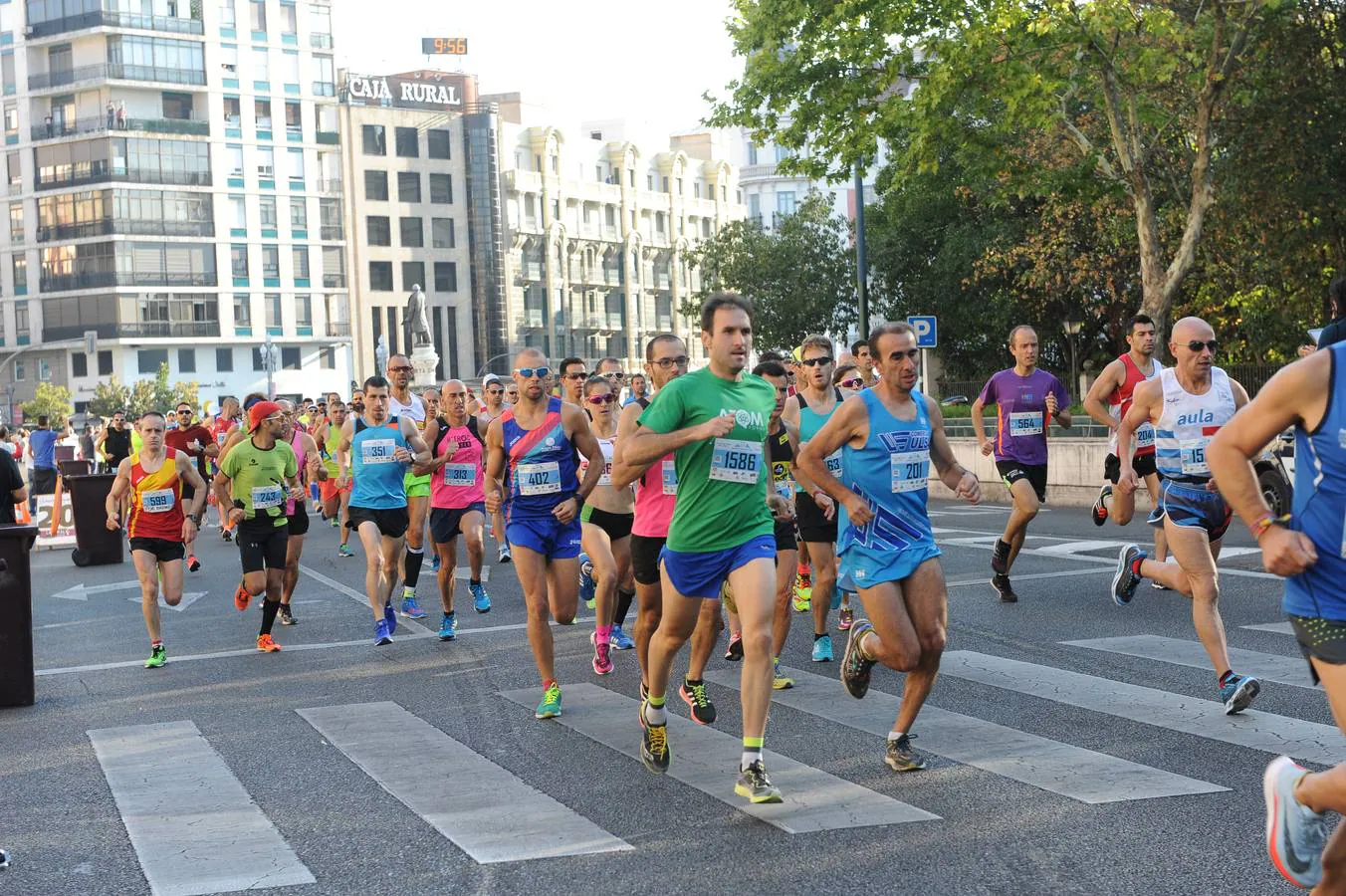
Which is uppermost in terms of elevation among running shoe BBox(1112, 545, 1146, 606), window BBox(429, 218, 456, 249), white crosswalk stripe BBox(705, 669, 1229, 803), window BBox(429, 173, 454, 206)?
window BBox(429, 173, 454, 206)

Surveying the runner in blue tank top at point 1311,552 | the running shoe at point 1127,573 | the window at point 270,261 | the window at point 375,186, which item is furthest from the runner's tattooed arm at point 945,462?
the window at point 375,186

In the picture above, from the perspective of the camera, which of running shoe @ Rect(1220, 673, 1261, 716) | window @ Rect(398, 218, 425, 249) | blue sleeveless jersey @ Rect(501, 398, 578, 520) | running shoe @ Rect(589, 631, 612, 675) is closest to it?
running shoe @ Rect(1220, 673, 1261, 716)

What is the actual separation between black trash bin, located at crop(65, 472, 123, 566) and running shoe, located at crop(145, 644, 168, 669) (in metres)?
11.4

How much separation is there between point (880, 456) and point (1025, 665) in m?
2.88

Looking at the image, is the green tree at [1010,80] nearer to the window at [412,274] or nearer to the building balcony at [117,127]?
the building balcony at [117,127]

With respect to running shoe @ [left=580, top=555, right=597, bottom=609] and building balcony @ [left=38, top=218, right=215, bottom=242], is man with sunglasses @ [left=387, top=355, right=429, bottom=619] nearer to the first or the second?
running shoe @ [left=580, top=555, right=597, bottom=609]

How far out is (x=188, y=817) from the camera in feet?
23.0

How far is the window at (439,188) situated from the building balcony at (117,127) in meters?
13.5

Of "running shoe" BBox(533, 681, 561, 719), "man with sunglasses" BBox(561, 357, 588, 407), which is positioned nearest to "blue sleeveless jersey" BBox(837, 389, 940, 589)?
"running shoe" BBox(533, 681, 561, 719)

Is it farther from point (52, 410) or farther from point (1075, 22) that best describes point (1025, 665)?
point (52, 410)

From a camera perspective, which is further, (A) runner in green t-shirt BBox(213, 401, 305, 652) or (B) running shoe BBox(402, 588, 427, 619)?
(B) running shoe BBox(402, 588, 427, 619)

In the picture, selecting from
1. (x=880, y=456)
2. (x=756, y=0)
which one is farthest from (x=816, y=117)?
(x=880, y=456)

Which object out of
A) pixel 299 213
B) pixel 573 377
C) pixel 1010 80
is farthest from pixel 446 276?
pixel 573 377

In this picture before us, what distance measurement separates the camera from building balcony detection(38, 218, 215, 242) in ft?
278
